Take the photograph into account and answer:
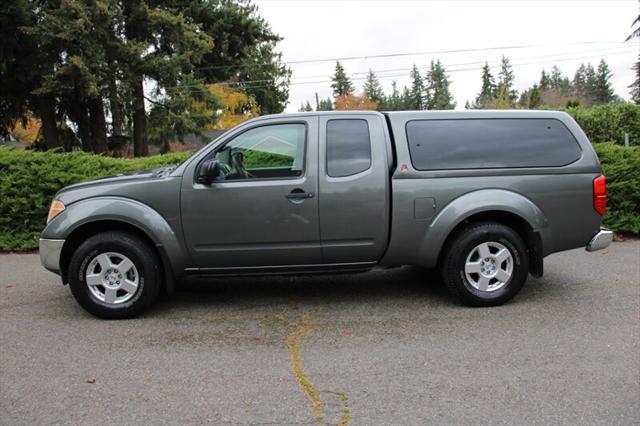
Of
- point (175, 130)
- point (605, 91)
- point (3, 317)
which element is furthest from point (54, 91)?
point (605, 91)

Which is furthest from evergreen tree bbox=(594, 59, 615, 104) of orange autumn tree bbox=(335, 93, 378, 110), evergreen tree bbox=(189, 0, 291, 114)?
evergreen tree bbox=(189, 0, 291, 114)

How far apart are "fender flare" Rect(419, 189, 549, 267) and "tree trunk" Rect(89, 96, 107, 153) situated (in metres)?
20.7

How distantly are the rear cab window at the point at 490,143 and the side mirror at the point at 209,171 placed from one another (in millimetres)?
1810

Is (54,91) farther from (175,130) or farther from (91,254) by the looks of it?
(91,254)

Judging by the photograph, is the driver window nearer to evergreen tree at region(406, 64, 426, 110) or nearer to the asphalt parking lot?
the asphalt parking lot

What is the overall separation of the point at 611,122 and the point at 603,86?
113 metres

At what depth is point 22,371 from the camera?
12.0 feet

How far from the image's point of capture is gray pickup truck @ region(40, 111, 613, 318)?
4617 mm

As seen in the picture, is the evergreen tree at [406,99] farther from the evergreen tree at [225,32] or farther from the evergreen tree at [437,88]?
the evergreen tree at [225,32]

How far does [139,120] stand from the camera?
23078 millimetres

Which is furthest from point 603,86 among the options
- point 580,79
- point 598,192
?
point 598,192

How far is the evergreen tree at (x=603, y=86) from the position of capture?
10388 centimetres

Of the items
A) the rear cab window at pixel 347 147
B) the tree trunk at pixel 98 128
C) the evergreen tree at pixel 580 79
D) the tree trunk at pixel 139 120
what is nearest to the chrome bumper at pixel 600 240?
the rear cab window at pixel 347 147

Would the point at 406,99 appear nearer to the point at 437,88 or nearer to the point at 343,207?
A: the point at 437,88
